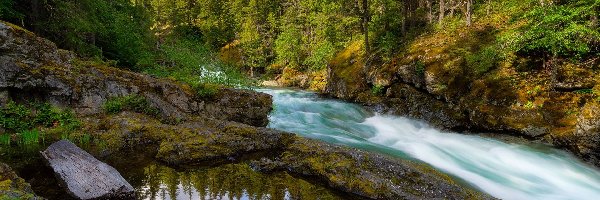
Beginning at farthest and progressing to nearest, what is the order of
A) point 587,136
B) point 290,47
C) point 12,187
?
point 290,47, point 587,136, point 12,187

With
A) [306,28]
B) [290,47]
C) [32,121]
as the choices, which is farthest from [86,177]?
[306,28]

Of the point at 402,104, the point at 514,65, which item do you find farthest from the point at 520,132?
the point at 402,104

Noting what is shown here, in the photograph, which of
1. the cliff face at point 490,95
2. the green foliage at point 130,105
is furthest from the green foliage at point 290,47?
the green foliage at point 130,105

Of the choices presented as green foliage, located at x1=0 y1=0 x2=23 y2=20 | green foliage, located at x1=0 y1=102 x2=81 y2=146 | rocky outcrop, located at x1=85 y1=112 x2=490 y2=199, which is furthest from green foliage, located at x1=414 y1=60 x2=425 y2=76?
green foliage, located at x1=0 y1=0 x2=23 y2=20

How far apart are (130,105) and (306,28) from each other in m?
42.6

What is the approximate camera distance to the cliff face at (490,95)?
14.6 meters

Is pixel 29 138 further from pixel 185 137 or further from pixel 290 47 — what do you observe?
pixel 290 47

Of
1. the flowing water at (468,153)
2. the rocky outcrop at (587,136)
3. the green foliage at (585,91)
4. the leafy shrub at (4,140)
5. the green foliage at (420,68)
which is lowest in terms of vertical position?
the leafy shrub at (4,140)

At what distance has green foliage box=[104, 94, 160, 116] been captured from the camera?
1117 cm

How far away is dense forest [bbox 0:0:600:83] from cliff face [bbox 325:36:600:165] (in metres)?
1.11

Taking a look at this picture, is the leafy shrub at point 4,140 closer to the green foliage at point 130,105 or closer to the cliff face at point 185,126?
the cliff face at point 185,126

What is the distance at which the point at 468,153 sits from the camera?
47.1 ft

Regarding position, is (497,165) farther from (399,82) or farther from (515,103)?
(399,82)

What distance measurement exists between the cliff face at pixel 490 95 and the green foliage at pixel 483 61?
0.59ft
